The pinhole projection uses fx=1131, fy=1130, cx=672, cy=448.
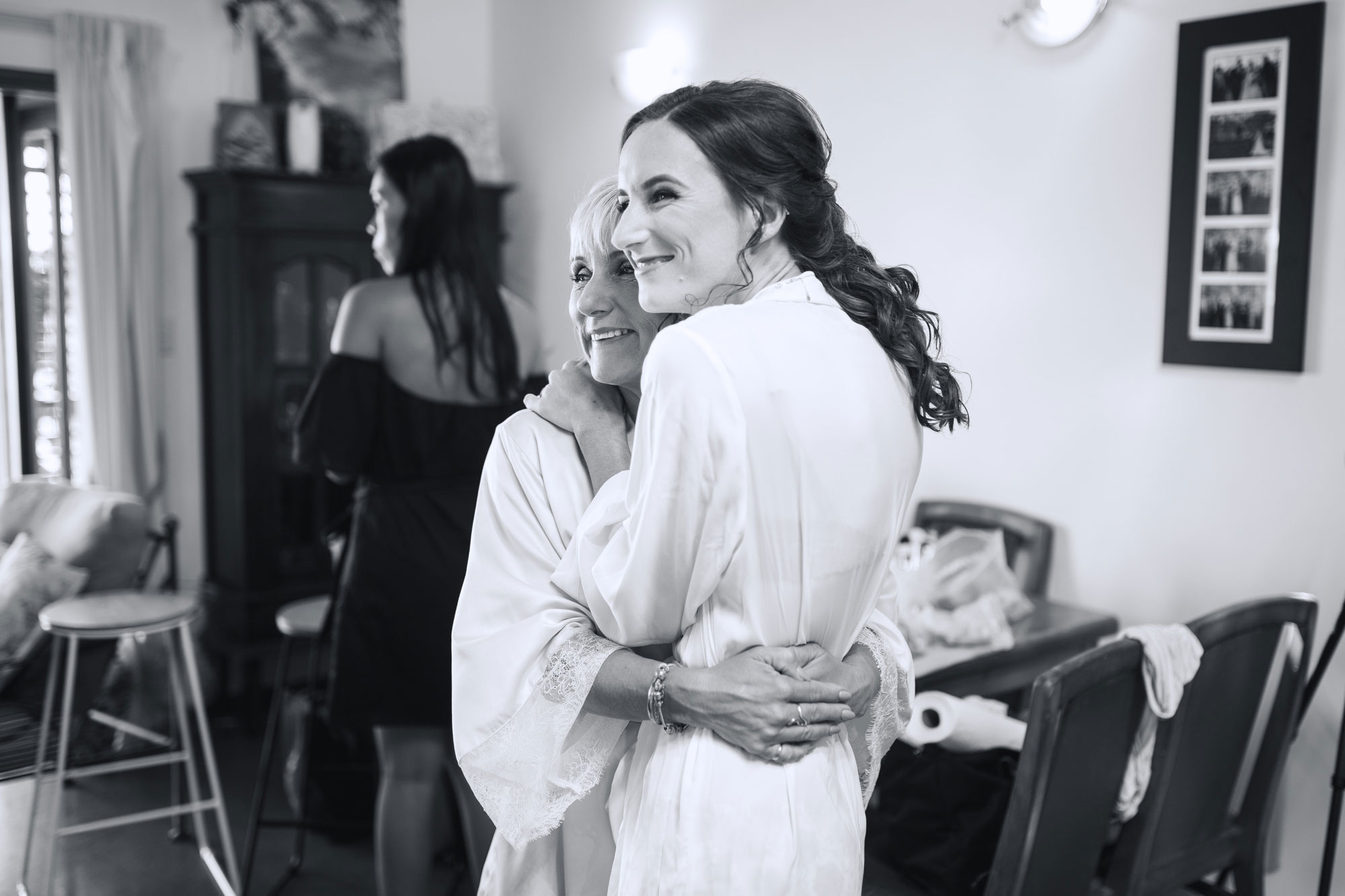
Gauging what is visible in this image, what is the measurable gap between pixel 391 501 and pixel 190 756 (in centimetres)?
111

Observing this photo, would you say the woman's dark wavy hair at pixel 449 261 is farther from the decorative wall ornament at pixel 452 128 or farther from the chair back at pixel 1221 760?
the decorative wall ornament at pixel 452 128

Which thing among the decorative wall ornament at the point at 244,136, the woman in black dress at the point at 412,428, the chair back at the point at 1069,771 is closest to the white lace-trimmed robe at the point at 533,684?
the chair back at the point at 1069,771

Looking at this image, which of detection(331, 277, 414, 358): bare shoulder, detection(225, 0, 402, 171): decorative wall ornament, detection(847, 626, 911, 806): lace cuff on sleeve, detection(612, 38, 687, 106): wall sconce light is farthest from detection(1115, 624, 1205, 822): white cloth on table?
detection(225, 0, 402, 171): decorative wall ornament

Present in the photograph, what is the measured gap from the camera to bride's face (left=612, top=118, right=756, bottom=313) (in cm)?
110

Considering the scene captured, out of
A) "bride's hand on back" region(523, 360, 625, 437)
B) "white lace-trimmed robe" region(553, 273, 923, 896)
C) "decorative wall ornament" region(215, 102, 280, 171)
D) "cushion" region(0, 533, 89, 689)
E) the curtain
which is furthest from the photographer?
"decorative wall ornament" region(215, 102, 280, 171)

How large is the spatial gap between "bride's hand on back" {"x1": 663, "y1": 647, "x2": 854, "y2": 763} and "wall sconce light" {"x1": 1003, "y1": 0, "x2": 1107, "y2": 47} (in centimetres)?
214

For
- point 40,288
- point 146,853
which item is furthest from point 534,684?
Result: point 40,288

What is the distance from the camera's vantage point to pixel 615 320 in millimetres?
1316

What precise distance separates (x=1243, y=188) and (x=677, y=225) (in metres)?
1.86

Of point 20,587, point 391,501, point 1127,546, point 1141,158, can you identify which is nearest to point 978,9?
point 1141,158

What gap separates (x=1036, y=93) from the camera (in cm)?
283

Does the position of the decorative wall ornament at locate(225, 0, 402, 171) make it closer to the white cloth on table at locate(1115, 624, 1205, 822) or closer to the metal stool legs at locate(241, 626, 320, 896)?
the metal stool legs at locate(241, 626, 320, 896)

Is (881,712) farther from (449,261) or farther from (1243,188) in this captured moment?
(1243,188)

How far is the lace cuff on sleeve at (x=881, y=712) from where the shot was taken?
4.26 ft
